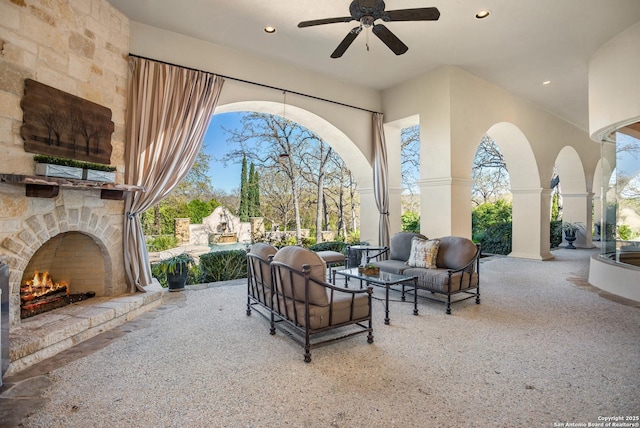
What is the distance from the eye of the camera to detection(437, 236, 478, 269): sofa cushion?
4412 millimetres

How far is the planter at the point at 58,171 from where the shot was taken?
10.2ft

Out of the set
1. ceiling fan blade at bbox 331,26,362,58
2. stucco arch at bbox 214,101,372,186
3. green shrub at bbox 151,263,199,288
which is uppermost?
ceiling fan blade at bbox 331,26,362,58

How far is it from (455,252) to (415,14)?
305 centimetres

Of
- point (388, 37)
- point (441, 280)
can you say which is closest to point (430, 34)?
point (388, 37)

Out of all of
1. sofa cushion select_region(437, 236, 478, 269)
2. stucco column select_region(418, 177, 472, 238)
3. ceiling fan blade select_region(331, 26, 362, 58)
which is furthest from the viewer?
stucco column select_region(418, 177, 472, 238)

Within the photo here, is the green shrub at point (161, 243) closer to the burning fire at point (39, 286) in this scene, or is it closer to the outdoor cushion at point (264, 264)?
the burning fire at point (39, 286)

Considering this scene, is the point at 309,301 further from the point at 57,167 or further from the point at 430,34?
the point at 430,34

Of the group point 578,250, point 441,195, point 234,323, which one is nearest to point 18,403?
point 234,323

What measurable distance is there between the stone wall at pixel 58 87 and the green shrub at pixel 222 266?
5.66ft

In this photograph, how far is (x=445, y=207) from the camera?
6.02 m

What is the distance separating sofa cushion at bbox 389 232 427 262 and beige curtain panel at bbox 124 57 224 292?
140 inches

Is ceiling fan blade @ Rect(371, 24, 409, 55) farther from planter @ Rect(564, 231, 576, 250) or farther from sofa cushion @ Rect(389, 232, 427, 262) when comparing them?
planter @ Rect(564, 231, 576, 250)

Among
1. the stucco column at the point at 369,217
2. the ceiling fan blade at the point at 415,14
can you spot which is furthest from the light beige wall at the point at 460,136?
the ceiling fan blade at the point at 415,14

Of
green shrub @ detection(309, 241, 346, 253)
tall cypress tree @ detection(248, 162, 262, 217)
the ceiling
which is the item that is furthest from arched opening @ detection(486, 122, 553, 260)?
tall cypress tree @ detection(248, 162, 262, 217)
